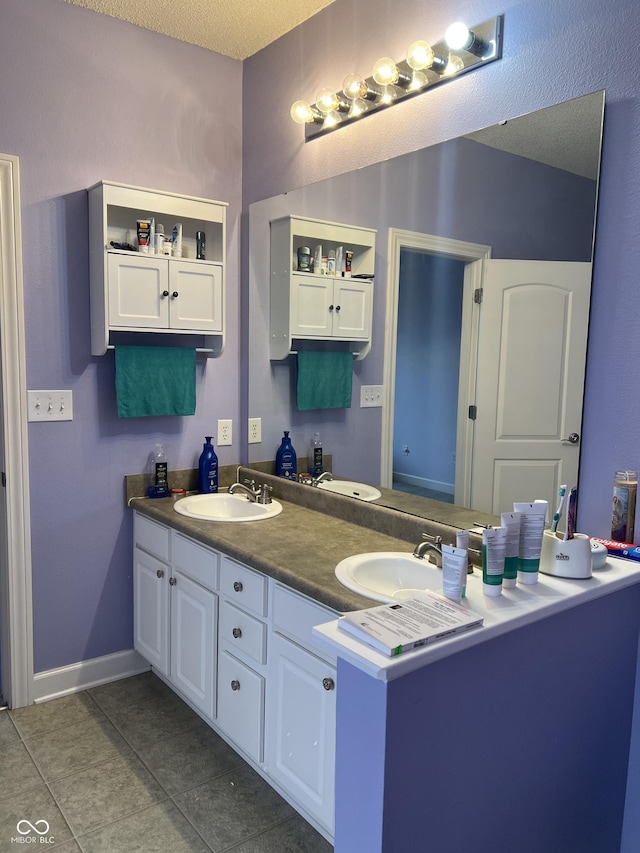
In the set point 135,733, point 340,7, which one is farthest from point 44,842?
point 340,7

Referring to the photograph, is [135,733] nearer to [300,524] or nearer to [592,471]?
[300,524]

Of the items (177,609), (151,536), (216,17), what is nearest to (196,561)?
(177,609)

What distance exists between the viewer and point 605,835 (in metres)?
1.55

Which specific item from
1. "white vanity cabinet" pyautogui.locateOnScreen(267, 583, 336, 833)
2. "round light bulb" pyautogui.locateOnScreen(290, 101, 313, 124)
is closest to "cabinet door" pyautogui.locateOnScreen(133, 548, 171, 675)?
"white vanity cabinet" pyautogui.locateOnScreen(267, 583, 336, 833)

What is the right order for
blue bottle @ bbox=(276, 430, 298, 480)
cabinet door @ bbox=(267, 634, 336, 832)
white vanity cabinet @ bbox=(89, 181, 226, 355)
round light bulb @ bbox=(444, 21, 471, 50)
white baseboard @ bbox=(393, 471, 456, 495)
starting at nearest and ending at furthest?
cabinet door @ bbox=(267, 634, 336, 832), round light bulb @ bbox=(444, 21, 471, 50), white baseboard @ bbox=(393, 471, 456, 495), white vanity cabinet @ bbox=(89, 181, 226, 355), blue bottle @ bbox=(276, 430, 298, 480)

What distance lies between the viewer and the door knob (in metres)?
1.66

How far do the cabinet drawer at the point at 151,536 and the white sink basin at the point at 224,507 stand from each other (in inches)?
4.4

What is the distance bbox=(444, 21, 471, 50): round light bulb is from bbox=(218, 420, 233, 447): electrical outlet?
1.70m

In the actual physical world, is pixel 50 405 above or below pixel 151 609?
above

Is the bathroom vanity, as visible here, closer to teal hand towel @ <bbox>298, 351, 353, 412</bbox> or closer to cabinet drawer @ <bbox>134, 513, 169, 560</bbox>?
cabinet drawer @ <bbox>134, 513, 169, 560</bbox>

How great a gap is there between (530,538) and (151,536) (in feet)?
5.19

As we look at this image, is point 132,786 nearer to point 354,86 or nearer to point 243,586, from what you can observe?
point 243,586

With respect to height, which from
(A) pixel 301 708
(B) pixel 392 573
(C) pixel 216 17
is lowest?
(A) pixel 301 708

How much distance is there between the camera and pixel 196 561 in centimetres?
220
